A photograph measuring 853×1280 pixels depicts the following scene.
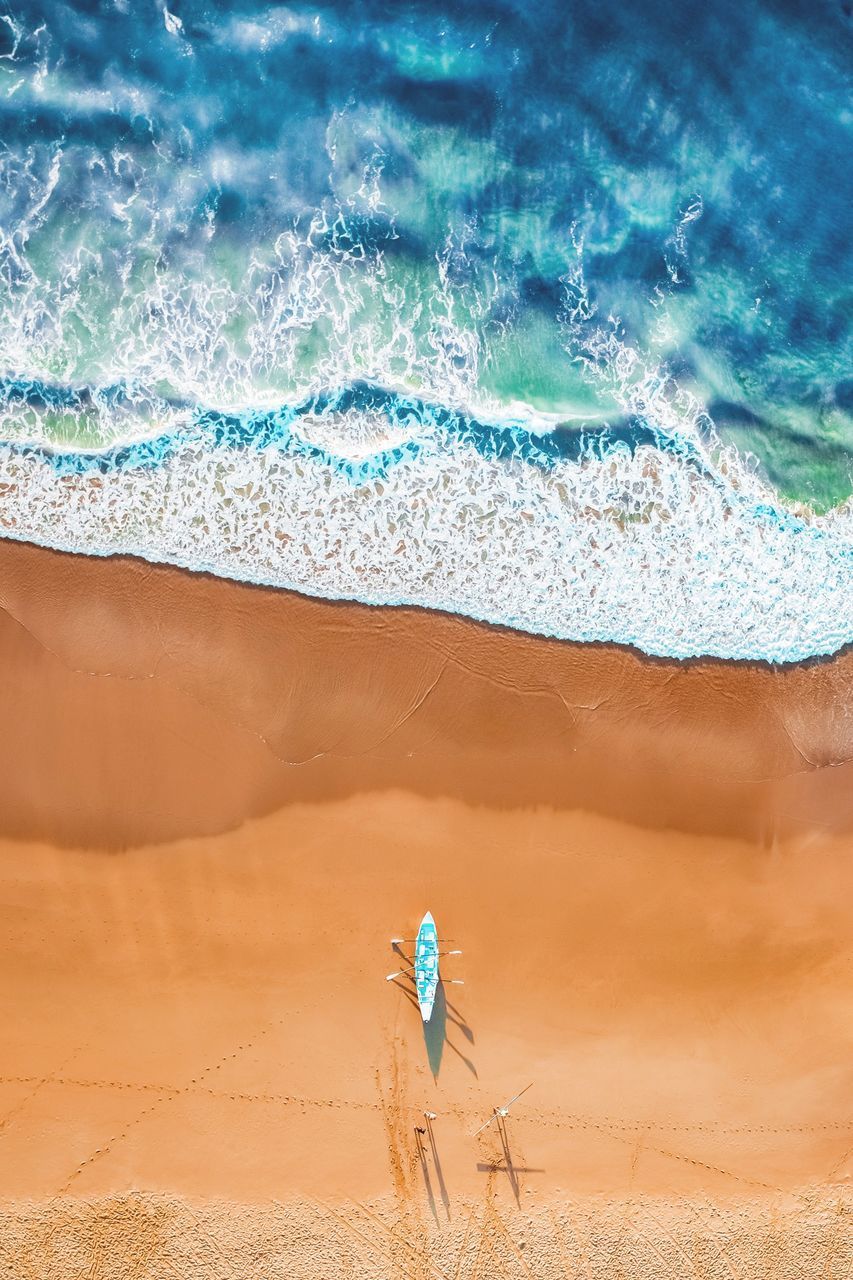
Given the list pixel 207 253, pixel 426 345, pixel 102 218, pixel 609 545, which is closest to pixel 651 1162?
pixel 609 545

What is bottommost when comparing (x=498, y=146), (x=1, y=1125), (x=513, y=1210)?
(x=1, y=1125)

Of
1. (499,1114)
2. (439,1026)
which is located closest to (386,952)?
(439,1026)

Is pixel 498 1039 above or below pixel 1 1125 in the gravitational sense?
above

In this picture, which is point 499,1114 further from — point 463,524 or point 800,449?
point 800,449

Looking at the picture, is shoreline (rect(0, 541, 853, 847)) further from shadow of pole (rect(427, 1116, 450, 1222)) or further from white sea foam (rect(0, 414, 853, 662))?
shadow of pole (rect(427, 1116, 450, 1222))

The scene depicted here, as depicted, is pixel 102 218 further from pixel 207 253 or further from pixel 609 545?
pixel 609 545

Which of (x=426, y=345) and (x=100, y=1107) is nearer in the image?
(x=100, y=1107)
